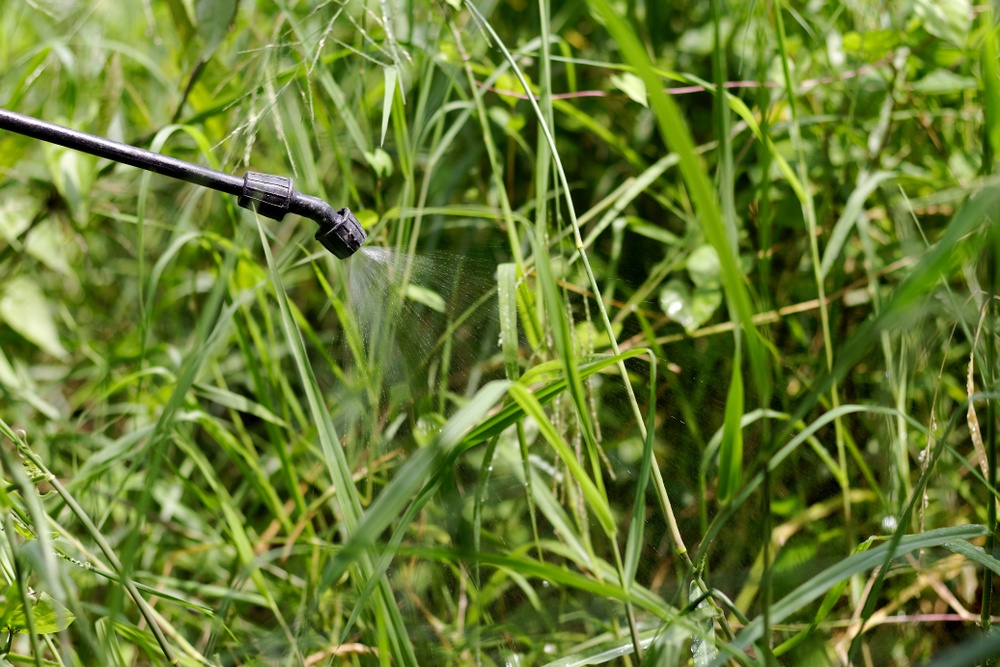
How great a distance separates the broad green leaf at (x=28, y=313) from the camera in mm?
1191

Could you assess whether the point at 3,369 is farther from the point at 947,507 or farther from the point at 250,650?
the point at 947,507

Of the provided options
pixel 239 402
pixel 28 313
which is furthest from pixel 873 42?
pixel 28 313

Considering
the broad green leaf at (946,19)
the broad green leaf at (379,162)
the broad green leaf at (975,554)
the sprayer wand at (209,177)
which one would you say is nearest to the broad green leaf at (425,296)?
the broad green leaf at (379,162)

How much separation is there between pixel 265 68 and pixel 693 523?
915 millimetres

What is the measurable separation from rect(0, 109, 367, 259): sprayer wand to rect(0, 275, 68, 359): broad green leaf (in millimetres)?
686

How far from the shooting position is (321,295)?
1495 millimetres

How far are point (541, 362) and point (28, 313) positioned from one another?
3.15 ft

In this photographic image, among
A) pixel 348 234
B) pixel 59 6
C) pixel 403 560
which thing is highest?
pixel 59 6

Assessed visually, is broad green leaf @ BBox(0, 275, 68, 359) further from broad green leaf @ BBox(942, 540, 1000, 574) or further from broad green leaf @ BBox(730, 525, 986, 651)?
broad green leaf @ BBox(942, 540, 1000, 574)

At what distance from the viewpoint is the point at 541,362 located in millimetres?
945

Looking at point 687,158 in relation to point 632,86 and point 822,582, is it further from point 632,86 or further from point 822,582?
point 632,86

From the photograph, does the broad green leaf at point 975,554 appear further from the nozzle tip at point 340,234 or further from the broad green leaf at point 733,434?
the nozzle tip at point 340,234

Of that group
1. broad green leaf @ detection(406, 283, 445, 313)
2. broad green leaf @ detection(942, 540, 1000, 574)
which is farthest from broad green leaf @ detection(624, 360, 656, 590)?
broad green leaf @ detection(406, 283, 445, 313)

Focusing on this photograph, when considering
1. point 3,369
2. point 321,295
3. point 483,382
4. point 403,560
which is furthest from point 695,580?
point 3,369
